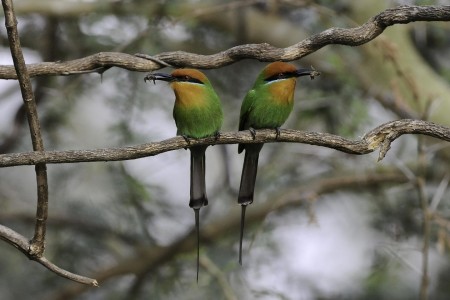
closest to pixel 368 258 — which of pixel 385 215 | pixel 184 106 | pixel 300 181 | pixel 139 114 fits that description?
pixel 385 215

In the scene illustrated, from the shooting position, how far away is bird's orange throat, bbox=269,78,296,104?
246cm

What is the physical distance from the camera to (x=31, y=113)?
1.58m

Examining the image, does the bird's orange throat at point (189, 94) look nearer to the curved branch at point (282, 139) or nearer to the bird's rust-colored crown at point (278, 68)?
the bird's rust-colored crown at point (278, 68)

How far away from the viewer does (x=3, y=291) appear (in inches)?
186

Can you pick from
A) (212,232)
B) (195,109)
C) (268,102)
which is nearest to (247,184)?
(195,109)

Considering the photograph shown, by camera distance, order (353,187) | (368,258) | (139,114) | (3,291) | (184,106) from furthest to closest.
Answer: (3,291)
(368,258)
(353,187)
(139,114)
(184,106)

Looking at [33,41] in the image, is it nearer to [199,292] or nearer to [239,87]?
[239,87]

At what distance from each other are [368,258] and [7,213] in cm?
200

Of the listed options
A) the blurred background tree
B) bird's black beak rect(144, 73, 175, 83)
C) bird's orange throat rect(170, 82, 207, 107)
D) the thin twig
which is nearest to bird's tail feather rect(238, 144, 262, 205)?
bird's orange throat rect(170, 82, 207, 107)

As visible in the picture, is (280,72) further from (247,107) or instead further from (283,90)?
(247,107)

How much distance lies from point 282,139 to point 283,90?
74 centimetres

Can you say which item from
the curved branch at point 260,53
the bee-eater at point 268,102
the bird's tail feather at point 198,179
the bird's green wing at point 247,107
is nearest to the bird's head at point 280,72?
the bee-eater at point 268,102

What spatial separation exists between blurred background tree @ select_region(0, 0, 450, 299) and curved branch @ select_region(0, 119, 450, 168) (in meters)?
1.97

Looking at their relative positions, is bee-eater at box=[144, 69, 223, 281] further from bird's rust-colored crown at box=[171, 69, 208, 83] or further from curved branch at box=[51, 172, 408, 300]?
curved branch at box=[51, 172, 408, 300]
